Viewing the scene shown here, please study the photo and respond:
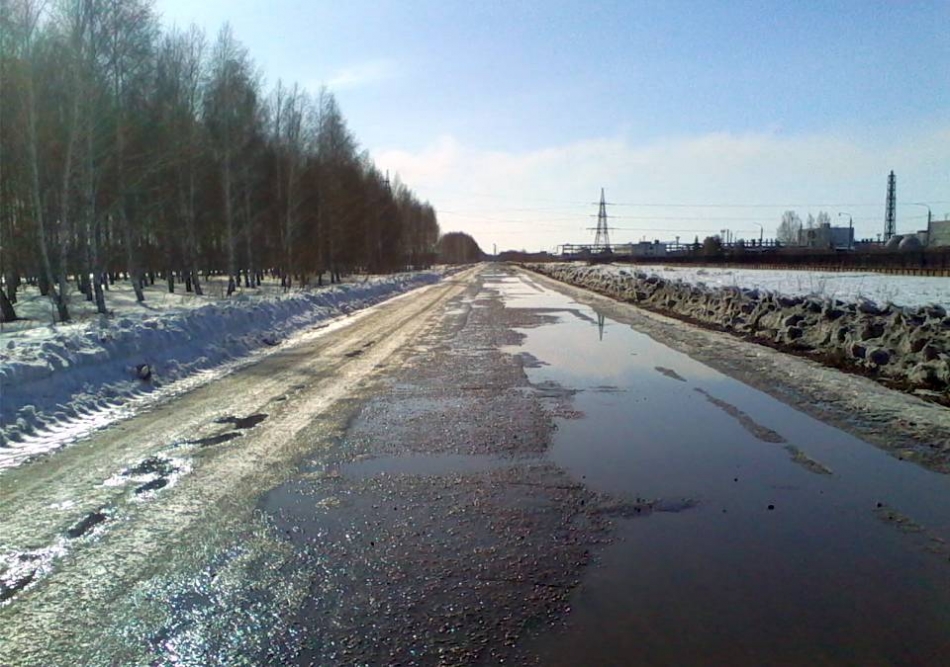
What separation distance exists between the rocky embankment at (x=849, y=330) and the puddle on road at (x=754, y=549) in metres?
3.88

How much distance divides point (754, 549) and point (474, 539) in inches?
75.9

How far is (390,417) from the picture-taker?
9.09 metres

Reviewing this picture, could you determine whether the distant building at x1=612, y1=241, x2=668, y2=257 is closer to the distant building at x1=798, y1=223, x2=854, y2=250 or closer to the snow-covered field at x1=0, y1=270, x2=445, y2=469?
the distant building at x1=798, y1=223, x2=854, y2=250

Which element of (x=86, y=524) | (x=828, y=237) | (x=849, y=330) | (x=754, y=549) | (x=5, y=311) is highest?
(x=828, y=237)

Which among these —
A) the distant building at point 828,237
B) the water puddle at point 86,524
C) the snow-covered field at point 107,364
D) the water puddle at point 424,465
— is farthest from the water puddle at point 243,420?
the distant building at point 828,237

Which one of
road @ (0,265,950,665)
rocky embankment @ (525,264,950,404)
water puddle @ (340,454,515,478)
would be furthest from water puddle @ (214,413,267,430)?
rocky embankment @ (525,264,950,404)

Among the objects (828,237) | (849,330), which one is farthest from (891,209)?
(849,330)

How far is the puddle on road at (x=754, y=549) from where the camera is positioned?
3.64 meters

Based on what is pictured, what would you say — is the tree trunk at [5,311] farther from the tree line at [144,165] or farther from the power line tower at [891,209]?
the power line tower at [891,209]

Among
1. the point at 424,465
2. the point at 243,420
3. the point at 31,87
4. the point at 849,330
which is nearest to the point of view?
the point at 424,465

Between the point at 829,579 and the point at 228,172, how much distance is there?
36981mm

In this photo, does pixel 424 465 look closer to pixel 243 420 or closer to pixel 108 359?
pixel 243 420

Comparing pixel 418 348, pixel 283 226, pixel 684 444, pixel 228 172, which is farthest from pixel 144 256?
pixel 684 444

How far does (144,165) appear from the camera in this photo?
1155 inches
